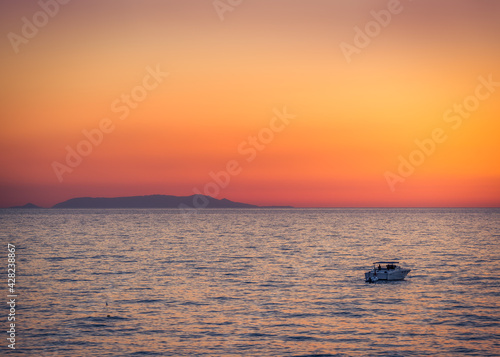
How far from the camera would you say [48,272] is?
81.3 metres

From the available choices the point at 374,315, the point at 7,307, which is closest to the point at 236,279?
the point at 374,315

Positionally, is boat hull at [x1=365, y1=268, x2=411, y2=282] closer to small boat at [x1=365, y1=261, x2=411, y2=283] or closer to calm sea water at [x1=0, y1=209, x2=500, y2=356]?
small boat at [x1=365, y1=261, x2=411, y2=283]

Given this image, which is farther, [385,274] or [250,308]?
[385,274]

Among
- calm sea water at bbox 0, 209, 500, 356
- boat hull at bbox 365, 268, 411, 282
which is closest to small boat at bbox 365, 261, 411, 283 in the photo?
boat hull at bbox 365, 268, 411, 282

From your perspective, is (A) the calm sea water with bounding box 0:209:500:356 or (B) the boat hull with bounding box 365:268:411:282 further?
(B) the boat hull with bounding box 365:268:411:282

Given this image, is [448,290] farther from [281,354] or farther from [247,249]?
[247,249]

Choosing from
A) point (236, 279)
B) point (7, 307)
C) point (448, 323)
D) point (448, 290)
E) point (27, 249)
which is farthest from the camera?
point (27, 249)

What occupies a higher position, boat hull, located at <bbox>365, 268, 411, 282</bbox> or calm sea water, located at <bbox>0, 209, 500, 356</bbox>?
boat hull, located at <bbox>365, 268, 411, 282</bbox>

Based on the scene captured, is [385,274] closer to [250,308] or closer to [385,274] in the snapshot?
[385,274]

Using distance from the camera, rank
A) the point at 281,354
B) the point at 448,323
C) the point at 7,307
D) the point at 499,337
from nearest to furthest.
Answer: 1. the point at 281,354
2. the point at 499,337
3. the point at 448,323
4. the point at 7,307

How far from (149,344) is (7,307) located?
2077 centimetres

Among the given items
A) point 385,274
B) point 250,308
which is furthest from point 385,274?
point 250,308

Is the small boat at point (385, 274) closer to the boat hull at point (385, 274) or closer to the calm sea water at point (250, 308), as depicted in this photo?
the boat hull at point (385, 274)

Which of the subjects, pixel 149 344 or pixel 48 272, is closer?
pixel 149 344
